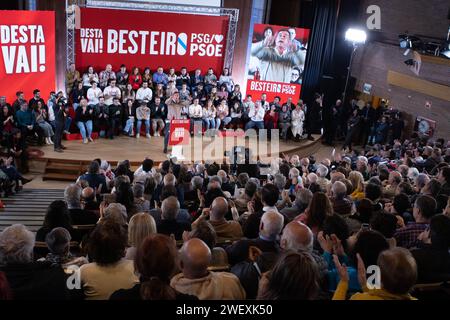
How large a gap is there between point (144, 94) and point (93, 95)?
42.2 inches

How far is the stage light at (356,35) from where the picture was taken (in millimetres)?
11913

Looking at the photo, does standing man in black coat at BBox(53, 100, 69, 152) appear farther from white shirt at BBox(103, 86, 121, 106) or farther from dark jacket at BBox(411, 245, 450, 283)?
dark jacket at BBox(411, 245, 450, 283)

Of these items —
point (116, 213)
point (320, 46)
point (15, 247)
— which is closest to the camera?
point (15, 247)

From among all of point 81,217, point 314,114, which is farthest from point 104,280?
point 314,114

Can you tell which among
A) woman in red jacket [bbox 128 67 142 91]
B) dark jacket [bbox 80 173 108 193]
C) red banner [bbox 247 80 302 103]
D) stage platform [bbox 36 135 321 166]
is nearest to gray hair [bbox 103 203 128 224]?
dark jacket [bbox 80 173 108 193]

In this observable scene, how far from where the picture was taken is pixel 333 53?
42.7ft

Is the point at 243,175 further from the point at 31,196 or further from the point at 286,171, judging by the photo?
the point at 31,196

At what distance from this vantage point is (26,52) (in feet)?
29.8

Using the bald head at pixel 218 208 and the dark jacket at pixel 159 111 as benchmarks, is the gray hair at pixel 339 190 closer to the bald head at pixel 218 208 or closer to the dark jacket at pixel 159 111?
the bald head at pixel 218 208

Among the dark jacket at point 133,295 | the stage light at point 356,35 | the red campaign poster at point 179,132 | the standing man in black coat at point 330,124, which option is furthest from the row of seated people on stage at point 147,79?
the dark jacket at point 133,295

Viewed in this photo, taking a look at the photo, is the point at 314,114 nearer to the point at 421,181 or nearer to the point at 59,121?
the point at 59,121

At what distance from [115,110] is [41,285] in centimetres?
809

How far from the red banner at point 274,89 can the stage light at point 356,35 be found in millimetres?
1803

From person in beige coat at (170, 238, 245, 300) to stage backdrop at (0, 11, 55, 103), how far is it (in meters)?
7.72
